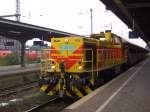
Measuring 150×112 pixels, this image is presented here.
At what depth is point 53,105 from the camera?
12.3 metres

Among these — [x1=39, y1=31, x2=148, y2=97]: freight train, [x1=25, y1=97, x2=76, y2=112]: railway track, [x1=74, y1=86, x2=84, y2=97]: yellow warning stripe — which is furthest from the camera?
[x1=39, y1=31, x2=148, y2=97]: freight train

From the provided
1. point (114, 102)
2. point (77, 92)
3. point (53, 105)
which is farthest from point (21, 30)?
point (114, 102)

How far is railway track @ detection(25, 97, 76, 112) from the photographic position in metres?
11.4

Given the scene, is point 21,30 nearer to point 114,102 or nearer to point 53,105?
point 53,105

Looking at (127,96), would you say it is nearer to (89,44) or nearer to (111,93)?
(111,93)

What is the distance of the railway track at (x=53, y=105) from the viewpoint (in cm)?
1136

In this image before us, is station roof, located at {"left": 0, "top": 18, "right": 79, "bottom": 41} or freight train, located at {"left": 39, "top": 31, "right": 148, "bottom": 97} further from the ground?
station roof, located at {"left": 0, "top": 18, "right": 79, "bottom": 41}

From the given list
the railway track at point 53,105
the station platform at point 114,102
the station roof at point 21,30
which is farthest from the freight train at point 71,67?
the station roof at point 21,30

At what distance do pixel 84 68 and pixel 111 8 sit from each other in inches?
582

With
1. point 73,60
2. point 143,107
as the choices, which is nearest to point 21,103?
point 73,60

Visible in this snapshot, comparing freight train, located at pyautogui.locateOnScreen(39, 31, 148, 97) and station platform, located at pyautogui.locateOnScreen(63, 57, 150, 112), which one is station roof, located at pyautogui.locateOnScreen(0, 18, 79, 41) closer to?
freight train, located at pyautogui.locateOnScreen(39, 31, 148, 97)

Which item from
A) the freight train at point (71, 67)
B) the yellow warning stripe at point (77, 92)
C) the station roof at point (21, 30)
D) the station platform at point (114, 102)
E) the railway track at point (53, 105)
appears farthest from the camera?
the station roof at point (21, 30)

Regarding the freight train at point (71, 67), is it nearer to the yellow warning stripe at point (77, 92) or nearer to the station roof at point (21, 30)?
the yellow warning stripe at point (77, 92)

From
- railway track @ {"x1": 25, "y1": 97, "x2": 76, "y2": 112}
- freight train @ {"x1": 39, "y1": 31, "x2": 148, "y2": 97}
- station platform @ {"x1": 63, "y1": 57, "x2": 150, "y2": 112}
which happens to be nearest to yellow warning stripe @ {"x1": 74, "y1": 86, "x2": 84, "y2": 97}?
freight train @ {"x1": 39, "y1": 31, "x2": 148, "y2": 97}
